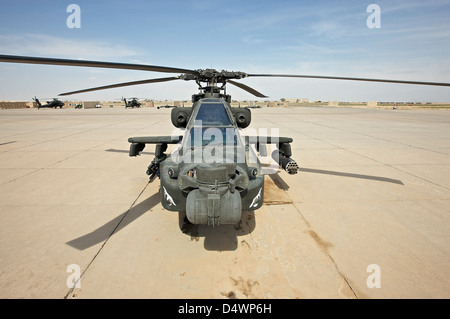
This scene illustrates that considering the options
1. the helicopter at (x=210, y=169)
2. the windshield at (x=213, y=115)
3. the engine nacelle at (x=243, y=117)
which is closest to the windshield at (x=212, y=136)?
the helicopter at (x=210, y=169)

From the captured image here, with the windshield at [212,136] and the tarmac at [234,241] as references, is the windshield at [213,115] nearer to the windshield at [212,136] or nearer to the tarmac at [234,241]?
the windshield at [212,136]

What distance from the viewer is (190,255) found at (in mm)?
3180

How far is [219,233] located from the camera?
3.71 meters

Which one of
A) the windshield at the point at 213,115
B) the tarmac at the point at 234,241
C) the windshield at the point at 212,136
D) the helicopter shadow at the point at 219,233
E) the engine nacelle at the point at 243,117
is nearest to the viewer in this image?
the tarmac at the point at 234,241

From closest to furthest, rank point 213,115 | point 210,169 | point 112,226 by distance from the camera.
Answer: point 210,169 < point 112,226 < point 213,115

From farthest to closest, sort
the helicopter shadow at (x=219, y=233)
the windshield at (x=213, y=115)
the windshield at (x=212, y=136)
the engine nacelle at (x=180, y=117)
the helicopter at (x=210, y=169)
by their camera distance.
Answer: the engine nacelle at (x=180, y=117), the windshield at (x=213, y=115), the windshield at (x=212, y=136), the helicopter shadow at (x=219, y=233), the helicopter at (x=210, y=169)

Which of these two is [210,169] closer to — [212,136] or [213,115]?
[212,136]

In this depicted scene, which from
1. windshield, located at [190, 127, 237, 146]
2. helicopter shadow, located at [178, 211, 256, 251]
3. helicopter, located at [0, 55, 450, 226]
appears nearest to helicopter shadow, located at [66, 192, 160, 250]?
helicopter shadow, located at [178, 211, 256, 251]

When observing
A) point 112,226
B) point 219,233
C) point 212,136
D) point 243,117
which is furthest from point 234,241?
point 243,117

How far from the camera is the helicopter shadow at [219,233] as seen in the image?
3.41 metres

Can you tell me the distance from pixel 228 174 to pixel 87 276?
2.22 metres

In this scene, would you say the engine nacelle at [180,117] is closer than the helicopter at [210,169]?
No
